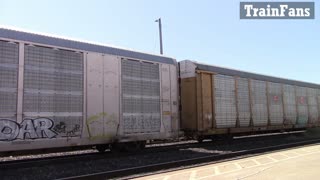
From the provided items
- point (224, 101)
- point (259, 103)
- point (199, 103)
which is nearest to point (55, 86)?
point (199, 103)

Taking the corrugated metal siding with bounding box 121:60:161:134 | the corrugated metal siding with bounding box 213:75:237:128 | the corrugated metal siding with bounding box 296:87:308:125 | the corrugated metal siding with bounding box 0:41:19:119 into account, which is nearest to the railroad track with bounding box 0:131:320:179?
the corrugated metal siding with bounding box 121:60:161:134

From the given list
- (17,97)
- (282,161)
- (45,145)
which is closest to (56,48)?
(17,97)

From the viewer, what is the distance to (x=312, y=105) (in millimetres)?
29844

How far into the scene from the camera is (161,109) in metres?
15.9

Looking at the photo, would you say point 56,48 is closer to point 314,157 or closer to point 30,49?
point 30,49

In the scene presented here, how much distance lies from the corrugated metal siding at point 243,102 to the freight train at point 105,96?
0.05 m

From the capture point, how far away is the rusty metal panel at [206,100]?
58.5ft

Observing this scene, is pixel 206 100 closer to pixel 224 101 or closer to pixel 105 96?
pixel 224 101

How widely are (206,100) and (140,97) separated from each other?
424cm

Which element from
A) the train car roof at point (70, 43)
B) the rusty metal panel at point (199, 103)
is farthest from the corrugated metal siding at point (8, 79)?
the rusty metal panel at point (199, 103)

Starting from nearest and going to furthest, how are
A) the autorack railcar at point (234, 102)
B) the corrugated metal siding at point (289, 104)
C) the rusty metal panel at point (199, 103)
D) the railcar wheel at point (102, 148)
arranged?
the railcar wheel at point (102, 148) < the rusty metal panel at point (199, 103) < the autorack railcar at point (234, 102) < the corrugated metal siding at point (289, 104)

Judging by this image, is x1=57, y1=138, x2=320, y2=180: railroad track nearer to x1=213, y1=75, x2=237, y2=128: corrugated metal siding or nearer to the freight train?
the freight train

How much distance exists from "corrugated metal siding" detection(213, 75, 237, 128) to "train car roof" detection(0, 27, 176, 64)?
3.83 meters

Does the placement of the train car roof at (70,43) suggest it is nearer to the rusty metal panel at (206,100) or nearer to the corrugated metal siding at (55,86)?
the corrugated metal siding at (55,86)
